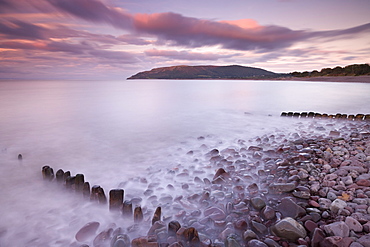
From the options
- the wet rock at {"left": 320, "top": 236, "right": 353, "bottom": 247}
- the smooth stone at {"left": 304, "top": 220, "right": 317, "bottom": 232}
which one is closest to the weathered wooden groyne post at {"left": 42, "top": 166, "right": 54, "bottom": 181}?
the smooth stone at {"left": 304, "top": 220, "right": 317, "bottom": 232}

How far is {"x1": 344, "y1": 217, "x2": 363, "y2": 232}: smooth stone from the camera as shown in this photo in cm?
236

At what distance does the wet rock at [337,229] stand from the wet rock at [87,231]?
2947mm

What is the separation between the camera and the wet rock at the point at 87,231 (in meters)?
2.64

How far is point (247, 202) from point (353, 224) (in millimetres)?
1270

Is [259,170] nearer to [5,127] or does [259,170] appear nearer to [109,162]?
[109,162]

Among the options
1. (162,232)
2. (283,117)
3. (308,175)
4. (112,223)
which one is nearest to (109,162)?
(112,223)

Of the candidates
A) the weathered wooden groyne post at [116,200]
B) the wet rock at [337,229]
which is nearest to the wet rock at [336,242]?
the wet rock at [337,229]

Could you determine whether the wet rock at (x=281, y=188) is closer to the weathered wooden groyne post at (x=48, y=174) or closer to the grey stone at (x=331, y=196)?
the grey stone at (x=331, y=196)

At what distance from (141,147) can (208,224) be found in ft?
12.8

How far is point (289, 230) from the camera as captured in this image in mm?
2387

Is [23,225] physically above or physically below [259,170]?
below

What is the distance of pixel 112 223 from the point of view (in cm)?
285

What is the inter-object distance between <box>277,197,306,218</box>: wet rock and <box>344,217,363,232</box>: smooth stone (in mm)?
472

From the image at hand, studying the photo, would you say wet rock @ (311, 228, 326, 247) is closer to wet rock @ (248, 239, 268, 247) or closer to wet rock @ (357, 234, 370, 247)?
wet rock @ (357, 234, 370, 247)
